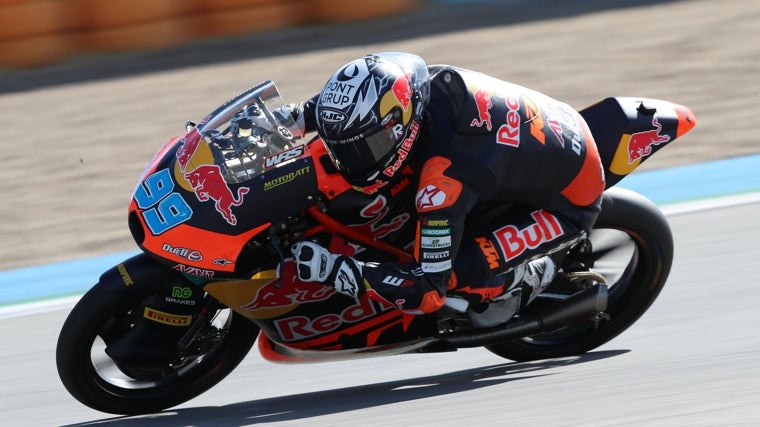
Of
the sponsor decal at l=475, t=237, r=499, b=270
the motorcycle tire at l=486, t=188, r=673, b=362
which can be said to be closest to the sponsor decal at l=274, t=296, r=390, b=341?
the sponsor decal at l=475, t=237, r=499, b=270

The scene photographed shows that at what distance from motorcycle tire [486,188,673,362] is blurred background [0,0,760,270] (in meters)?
2.95

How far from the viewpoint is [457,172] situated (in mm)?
4211

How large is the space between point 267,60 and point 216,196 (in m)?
6.87

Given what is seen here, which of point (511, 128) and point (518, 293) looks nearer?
point (511, 128)

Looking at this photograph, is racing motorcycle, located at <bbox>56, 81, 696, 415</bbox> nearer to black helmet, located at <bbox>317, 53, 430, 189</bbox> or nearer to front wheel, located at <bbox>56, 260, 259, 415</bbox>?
front wheel, located at <bbox>56, 260, 259, 415</bbox>

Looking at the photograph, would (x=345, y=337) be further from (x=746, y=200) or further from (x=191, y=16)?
(x=191, y=16)

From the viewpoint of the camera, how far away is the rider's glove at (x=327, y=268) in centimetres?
416

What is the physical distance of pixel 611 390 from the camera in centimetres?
422

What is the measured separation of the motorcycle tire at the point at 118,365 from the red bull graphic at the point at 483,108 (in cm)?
125

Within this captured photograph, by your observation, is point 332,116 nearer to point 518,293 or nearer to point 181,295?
point 181,295

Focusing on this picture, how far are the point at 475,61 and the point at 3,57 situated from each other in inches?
178

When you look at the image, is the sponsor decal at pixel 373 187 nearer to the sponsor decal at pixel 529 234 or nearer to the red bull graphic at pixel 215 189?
the red bull graphic at pixel 215 189

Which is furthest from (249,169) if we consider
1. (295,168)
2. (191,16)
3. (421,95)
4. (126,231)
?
(191,16)

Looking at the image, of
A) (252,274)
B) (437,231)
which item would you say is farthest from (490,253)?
(252,274)
